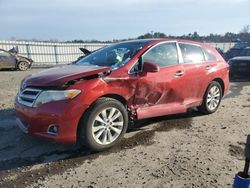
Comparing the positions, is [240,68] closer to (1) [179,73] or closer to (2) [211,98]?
(2) [211,98]

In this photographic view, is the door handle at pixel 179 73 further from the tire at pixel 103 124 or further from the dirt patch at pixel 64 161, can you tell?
the tire at pixel 103 124

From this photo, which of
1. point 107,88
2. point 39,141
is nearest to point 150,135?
point 107,88

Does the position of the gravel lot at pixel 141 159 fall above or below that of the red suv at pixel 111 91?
below

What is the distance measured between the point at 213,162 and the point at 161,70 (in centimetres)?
190

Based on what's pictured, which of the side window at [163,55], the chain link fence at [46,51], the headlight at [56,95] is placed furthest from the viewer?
the chain link fence at [46,51]

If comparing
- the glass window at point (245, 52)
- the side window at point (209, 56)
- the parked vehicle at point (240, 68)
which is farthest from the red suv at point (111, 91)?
the glass window at point (245, 52)

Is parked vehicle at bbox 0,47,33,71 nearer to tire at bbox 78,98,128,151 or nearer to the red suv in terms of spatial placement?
the red suv

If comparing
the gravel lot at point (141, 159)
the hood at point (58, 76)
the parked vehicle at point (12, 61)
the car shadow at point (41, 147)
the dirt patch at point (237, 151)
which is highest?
the hood at point (58, 76)

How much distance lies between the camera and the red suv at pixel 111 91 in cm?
421

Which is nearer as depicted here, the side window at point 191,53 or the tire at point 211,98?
the side window at point 191,53

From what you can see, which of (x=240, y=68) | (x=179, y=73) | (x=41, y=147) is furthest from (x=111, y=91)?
(x=240, y=68)

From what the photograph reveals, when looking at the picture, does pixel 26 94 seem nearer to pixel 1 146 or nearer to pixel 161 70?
pixel 1 146

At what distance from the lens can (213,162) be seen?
4.16 meters

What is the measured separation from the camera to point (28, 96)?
449 centimetres
